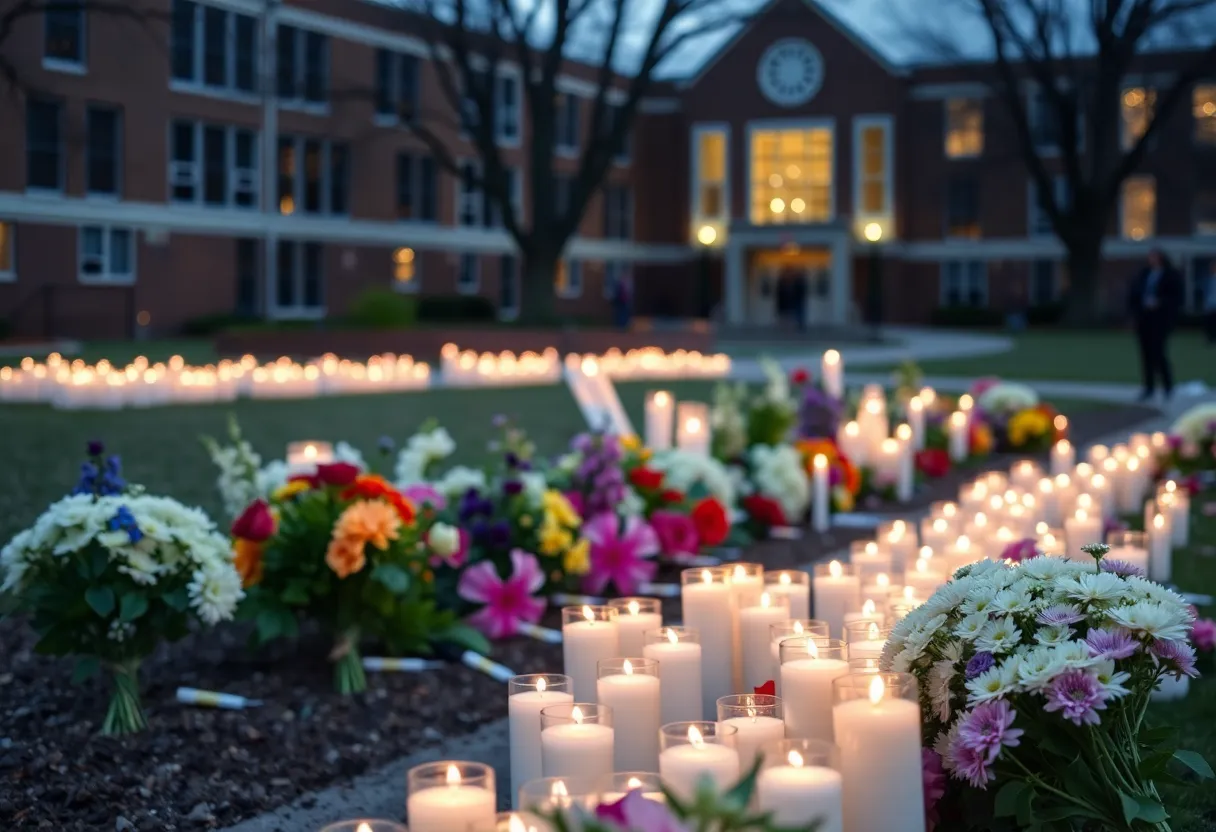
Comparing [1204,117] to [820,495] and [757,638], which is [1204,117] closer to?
[820,495]

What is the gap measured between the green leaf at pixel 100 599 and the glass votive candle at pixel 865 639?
7.06 ft

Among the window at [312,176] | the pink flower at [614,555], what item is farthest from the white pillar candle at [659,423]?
the window at [312,176]

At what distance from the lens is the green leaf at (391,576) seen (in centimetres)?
508

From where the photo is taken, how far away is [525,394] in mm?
17250

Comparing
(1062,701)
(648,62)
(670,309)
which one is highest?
(648,62)

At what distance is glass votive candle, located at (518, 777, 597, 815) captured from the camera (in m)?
2.25

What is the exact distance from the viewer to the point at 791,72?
164ft

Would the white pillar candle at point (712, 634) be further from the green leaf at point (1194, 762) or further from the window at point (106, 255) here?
the window at point (106, 255)

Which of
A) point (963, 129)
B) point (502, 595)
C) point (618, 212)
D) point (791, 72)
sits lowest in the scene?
point (502, 595)

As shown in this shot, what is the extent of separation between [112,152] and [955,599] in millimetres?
32944

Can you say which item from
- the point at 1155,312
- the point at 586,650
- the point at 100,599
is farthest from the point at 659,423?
the point at 1155,312

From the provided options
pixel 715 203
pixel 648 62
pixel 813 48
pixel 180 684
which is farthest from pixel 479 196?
pixel 180 684

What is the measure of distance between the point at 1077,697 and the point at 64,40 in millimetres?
32652

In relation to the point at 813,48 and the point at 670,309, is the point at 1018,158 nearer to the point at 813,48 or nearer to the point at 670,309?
the point at 813,48
